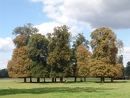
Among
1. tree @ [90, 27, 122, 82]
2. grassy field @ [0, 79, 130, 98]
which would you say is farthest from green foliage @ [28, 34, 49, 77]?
grassy field @ [0, 79, 130, 98]

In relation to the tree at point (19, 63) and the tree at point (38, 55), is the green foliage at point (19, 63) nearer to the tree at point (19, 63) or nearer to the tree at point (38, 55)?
the tree at point (19, 63)

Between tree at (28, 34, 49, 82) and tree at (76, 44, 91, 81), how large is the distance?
36.8 feet

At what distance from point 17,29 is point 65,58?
843 inches

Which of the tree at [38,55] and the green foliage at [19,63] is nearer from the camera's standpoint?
the tree at [38,55]

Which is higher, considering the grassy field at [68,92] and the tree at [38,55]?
the tree at [38,55]

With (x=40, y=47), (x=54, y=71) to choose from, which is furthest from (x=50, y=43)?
(x=54, y=71)

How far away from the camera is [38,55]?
78812 millimetres

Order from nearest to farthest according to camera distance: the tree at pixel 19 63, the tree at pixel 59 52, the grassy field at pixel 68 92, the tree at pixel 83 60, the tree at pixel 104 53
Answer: the grassy field at pixel 68 92 < the tree at pixel 104 53 < the tree at pixel 59 52 < the tree at pixel 19 63 < the tree at pixel 83 60

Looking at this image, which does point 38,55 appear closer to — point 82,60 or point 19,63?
point 19,63

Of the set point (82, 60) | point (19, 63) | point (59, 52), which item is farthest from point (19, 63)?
point (82, 60)

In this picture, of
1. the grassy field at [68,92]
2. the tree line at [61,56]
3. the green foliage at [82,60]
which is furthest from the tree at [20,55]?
the grassy field at [68,92]

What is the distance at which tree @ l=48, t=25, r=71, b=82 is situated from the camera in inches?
2963

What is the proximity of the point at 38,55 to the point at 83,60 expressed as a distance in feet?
51.6

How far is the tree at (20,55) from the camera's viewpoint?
7800 cm
